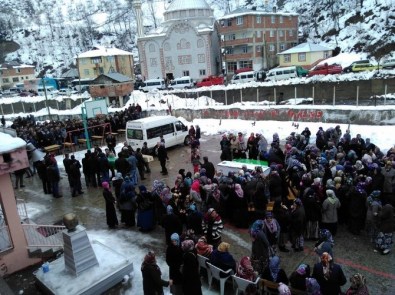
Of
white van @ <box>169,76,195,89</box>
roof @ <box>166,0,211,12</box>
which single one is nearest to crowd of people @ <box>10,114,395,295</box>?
white van @ <box>169,76,195,89</box>

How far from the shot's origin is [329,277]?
5941 millimetres

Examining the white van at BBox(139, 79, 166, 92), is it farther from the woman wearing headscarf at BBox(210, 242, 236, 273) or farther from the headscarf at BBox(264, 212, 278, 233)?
the woman wearing headscarf at BBox(210, 242, 236, 273)

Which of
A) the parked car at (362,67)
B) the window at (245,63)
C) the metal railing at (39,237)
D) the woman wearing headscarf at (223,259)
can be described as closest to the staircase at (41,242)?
the metal railing at (39,237)

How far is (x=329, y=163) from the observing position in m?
11.0

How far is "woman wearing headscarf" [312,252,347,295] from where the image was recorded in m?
5.93

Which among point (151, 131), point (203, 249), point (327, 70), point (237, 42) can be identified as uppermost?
point (237, 42)

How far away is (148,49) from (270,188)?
52947 mm

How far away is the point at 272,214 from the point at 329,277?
2.27m

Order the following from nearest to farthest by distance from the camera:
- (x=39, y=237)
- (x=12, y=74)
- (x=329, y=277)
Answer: (x=329, y=277)
(x=39, y=237)
(x=12, y=74)

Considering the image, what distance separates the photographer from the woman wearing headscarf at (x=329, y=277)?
5.93 metres

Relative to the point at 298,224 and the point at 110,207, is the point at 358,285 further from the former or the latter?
the point at 110,207

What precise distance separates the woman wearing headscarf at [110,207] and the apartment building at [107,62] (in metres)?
54.4

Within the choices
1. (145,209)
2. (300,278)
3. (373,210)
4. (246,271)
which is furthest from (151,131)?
(300,278)

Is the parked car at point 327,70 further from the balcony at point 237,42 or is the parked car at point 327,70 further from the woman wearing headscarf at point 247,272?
the woman wearing headscarf at point 247,272
